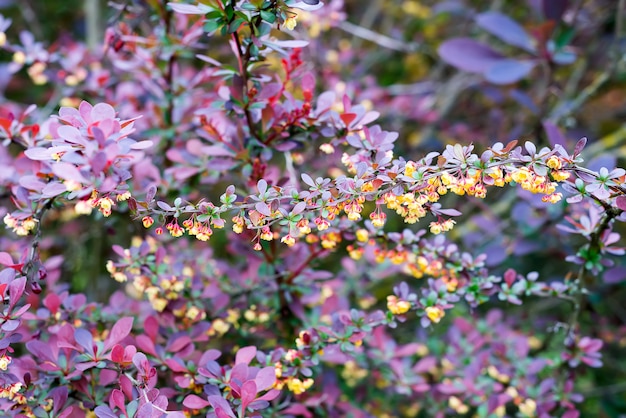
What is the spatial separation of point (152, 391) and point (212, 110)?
48 cm

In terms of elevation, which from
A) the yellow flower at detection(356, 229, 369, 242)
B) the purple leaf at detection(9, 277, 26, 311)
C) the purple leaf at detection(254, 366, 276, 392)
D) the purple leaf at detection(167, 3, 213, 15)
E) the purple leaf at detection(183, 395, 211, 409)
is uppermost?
the purple leaf at detection(167, 3, 213, 15)

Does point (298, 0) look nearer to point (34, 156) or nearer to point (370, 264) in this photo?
point (34, 156)

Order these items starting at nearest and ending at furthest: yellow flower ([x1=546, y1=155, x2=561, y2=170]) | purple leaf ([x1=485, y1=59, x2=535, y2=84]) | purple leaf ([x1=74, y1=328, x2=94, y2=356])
→ 1. yellow flower ([x1=546, y1=155, x2=561, y2=170])
2. purple leaf ([x1=74, y1=328, x2=94, y2=356])
3. purple leaf ([x1=485, y1=59, x2=535, y2=84])

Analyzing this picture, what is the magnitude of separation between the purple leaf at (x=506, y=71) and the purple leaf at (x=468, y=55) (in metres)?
0.05

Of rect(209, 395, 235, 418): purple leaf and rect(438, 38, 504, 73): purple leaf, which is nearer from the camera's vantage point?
rect(209, 395, 235, 418): purple leaf

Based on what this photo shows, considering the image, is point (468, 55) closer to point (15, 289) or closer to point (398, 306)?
point (398, 306)

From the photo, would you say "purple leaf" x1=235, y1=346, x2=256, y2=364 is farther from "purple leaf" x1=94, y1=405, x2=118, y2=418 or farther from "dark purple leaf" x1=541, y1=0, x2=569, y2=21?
"dark purple leaf" x1=541, y1=0, x2=569, y2=21

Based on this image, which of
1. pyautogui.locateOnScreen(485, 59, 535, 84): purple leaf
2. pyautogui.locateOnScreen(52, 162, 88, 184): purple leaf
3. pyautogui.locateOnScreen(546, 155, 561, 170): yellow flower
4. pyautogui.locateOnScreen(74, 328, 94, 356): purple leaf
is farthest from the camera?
pyautogui.locateOnScreen(485, 59, 535, 84): purple leaf

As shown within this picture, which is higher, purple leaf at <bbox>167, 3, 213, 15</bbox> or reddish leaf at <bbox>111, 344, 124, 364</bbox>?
purple leaf at <bbox>167, 3, 213, 15</bbox>

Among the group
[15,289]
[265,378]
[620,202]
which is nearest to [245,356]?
[265,378]

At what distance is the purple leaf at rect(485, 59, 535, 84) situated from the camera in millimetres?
1528

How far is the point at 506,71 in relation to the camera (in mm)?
1550

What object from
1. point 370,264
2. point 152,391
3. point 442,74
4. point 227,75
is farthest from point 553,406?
point 442,74

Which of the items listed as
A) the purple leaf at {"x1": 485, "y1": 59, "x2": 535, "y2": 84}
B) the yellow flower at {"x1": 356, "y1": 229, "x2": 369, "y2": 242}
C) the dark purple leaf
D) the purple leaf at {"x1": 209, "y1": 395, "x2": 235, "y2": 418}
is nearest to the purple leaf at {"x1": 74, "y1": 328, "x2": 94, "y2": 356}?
the purple leaf at {"x1": 209, "y1": 395, "x2": 235, "y2": 418}
